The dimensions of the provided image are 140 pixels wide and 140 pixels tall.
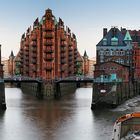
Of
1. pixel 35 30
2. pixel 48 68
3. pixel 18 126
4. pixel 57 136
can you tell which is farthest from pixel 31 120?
pixel 35 30

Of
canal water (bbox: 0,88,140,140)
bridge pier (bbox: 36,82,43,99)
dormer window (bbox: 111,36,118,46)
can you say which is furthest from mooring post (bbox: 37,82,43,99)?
canal water (bbox: 0,88,140,140)

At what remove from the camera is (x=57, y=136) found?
5838cm

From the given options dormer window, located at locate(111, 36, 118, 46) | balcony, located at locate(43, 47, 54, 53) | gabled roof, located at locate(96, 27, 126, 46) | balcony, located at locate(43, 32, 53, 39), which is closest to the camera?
dormer window, located at locate(111, 36, 118, 46)

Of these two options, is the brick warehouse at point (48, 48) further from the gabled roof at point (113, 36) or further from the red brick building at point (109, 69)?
the red brick building at point (109, 69)

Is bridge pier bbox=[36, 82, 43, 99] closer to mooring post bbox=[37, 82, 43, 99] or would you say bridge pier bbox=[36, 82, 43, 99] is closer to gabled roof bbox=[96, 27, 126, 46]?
mooring post bbox=[37, 82, 43, 99]

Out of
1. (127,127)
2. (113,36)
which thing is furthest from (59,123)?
(113,36)

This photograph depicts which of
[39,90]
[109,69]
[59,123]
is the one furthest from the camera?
[39,90]

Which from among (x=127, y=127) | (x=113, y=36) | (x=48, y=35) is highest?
(x=48, y=35)

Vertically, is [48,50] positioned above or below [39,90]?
above

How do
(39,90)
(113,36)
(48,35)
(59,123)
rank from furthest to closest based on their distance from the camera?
(48,35) < (39,90) < (113,36) < (59,123)

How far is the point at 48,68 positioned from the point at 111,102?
59.2 metres

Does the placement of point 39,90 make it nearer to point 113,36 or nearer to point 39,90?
point 39,90

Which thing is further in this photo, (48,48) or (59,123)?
(48,48)

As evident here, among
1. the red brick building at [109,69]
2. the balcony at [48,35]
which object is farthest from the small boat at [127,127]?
the balcony at [48,35]
